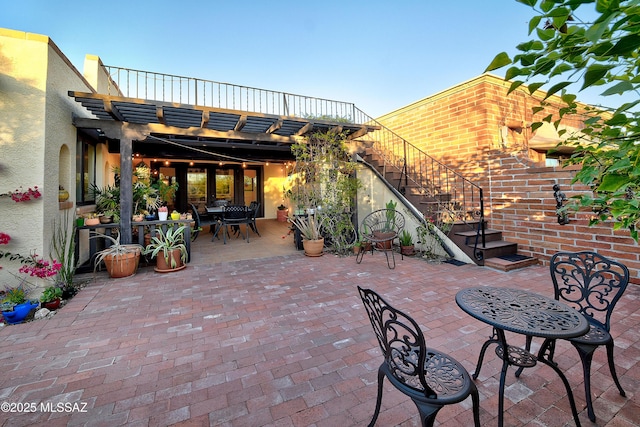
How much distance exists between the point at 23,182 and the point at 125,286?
68.0 inches

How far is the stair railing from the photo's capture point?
5074 mm

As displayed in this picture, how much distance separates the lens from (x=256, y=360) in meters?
2.09

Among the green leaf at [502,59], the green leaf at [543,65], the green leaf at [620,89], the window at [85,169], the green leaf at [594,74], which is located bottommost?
the green leaf at [620,89]

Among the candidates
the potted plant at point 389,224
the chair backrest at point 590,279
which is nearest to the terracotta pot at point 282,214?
the potted plant at point 389,224

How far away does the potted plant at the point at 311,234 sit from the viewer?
5.40 m

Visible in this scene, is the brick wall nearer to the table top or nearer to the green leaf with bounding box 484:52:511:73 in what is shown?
the table top

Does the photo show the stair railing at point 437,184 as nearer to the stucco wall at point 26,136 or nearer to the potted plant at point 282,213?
the potted plant at point 282,213

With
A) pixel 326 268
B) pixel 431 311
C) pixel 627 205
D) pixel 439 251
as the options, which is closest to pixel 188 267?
pixel 326 268

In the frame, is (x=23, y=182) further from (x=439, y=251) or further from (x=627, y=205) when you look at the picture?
(x=439, y=251)

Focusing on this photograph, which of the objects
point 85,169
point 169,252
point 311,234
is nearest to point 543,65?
point 169,252

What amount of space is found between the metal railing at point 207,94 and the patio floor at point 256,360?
3347 mm

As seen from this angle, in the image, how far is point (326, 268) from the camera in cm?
458

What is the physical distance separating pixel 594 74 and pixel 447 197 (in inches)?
219

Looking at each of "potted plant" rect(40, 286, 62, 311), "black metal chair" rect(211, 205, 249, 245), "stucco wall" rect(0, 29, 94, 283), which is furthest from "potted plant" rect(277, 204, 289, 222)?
"potted plant" rect(40, 286, 62, 311)
